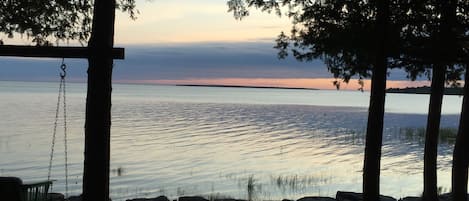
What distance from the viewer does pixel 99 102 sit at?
809 cm

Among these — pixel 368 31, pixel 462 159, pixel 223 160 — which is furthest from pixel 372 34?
pixel 223 160

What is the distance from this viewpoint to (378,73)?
35.5 feet

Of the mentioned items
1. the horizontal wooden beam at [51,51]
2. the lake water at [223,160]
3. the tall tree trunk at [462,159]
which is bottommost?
the lake water at [223,160]

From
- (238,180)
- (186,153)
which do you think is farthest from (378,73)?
(186,153)

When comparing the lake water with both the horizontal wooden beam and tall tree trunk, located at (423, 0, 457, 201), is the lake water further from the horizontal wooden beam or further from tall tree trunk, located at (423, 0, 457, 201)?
the horizontal wooden beam

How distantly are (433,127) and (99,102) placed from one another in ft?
25.1

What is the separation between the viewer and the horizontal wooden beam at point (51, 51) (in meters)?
8.03

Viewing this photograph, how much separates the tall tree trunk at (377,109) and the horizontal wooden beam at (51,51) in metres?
4.98

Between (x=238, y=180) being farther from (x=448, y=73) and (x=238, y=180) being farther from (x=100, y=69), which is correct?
(x=100, y=69)

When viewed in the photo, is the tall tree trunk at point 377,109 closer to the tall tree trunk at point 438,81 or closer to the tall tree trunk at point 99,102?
the tall tree trunk at point 438,81

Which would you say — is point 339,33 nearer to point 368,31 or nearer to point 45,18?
point 368,31

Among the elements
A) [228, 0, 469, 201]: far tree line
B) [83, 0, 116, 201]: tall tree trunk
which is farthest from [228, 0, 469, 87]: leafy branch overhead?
[83, 0, 116, 201]: tall tree trunk

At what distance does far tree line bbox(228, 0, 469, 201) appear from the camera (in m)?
10.7

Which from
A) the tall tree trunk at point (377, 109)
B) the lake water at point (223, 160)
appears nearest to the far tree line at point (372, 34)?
the tall tree trunk at point (377, 109)
